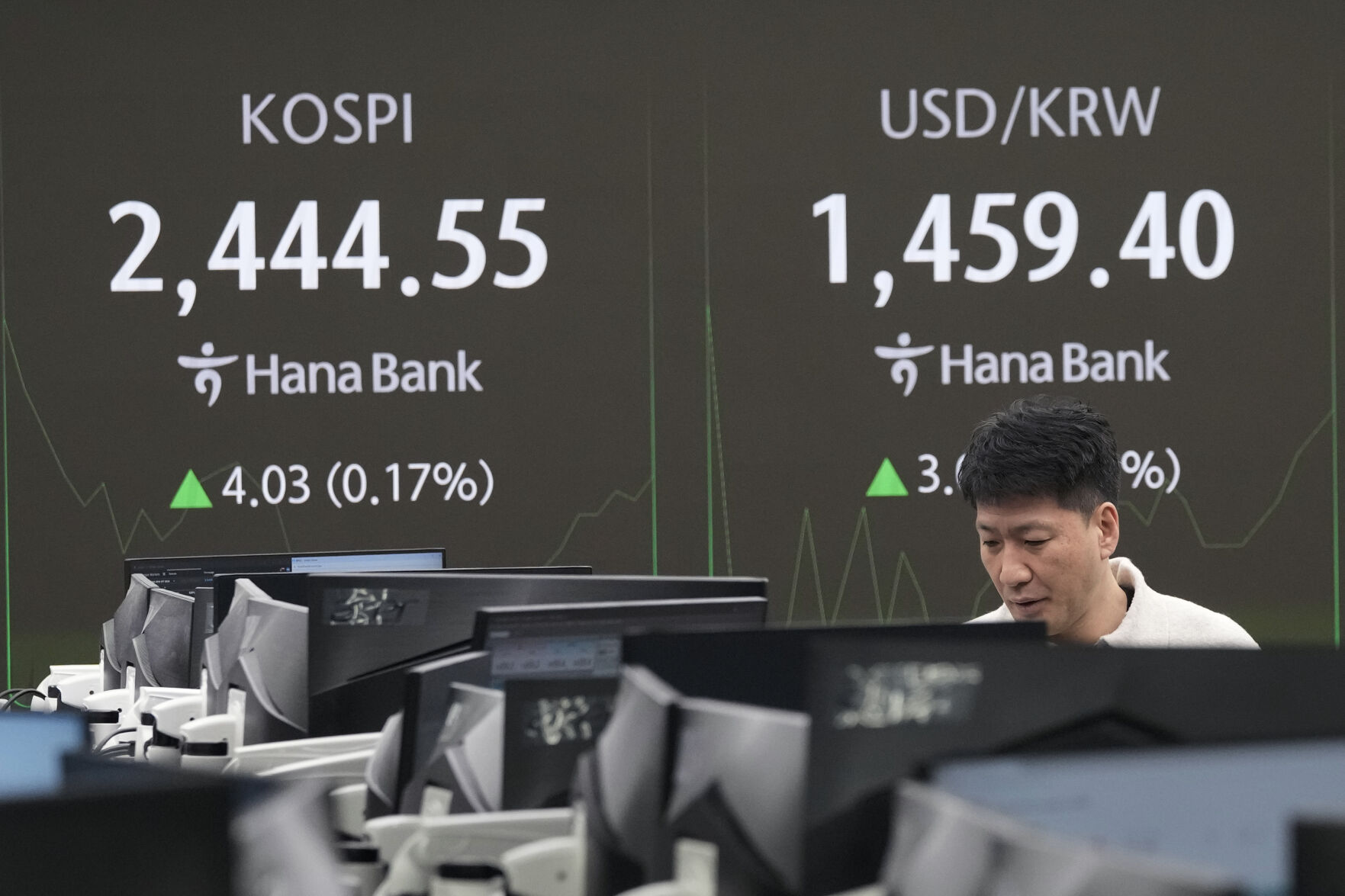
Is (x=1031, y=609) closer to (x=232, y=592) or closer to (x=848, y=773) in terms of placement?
(x=232, y=592)

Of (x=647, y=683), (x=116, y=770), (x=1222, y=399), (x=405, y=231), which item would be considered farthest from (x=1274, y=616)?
(x=116, y=770)

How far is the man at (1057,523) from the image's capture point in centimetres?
257

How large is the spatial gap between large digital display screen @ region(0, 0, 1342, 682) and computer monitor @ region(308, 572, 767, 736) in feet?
9.99

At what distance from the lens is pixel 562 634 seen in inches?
73.7

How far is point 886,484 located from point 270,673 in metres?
3.29

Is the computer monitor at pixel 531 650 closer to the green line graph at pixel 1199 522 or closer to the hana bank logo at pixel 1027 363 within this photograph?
the hana bank logo at pixel 1027 363

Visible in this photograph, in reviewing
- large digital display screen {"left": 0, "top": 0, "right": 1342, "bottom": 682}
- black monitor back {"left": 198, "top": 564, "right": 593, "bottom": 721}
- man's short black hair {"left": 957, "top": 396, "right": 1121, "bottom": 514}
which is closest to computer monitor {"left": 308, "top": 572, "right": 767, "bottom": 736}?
black monitor back {"left": 198, "top": 564, "right": 593, "bottom": 721}

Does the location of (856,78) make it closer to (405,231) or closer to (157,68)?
(405,231)

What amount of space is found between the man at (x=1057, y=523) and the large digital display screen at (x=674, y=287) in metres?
2.77

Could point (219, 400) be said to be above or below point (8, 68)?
below

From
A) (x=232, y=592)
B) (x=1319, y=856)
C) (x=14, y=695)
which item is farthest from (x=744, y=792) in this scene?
(x=14, y=695)

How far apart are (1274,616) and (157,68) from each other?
420 centimetres

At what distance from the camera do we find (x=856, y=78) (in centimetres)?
541

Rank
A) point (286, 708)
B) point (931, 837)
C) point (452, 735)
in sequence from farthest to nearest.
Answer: point (286, 708) → point (452, 735) → point (931, 837)
